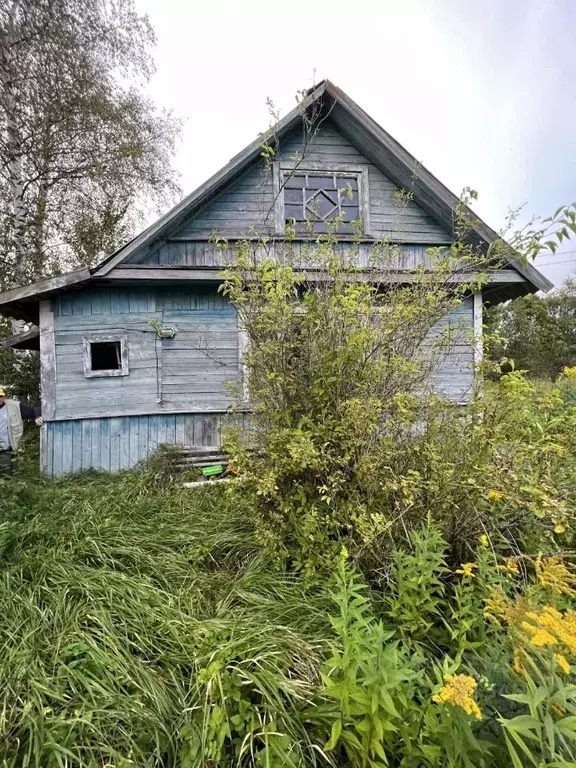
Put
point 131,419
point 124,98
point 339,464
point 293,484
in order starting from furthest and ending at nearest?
point 124,98 → point 131,419 → point 293,484 → point 339,464

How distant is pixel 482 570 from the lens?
6.23ft

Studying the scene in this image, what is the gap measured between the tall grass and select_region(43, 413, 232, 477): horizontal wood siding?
8.05 ft

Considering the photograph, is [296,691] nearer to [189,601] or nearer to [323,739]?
[323,739]

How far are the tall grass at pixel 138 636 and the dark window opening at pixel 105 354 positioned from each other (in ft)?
10.5

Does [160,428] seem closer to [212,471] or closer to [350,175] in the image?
[212,471]

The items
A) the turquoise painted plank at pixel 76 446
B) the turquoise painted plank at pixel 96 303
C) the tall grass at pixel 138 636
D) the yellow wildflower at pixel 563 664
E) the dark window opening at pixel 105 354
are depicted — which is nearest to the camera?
the yellow wildflower at pixel 563 664

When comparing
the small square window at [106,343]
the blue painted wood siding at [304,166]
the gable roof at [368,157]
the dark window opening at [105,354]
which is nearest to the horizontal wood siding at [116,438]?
the small square window at [106,343]

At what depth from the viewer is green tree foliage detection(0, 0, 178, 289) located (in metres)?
10.2

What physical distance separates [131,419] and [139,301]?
79.3 inches

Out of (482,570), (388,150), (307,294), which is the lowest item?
(482,570)

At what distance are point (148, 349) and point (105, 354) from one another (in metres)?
1.79

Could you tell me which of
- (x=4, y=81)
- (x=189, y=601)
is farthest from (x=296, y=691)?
(x=4, y=81)

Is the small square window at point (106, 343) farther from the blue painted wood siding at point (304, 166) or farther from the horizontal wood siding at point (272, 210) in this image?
the blue painted wood siding at point (304, 166)

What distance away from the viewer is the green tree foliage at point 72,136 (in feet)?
33.5
